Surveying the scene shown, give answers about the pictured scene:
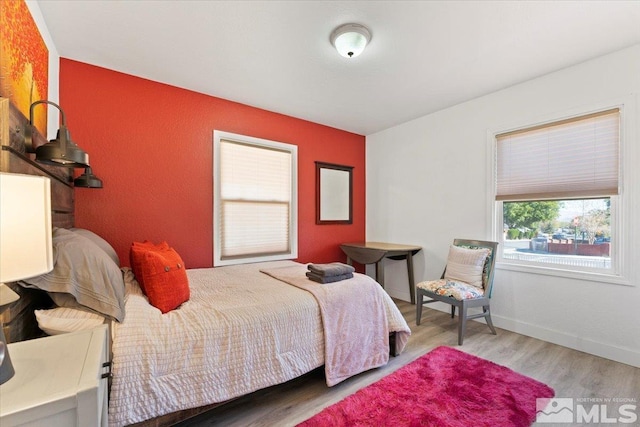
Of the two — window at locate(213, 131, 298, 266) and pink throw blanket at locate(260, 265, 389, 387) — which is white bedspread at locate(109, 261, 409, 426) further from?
window at locate(213, 131, 298, 266)

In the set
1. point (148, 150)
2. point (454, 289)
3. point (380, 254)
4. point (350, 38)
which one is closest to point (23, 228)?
point (350, 38)

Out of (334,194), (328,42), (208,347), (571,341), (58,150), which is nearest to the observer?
(58,150)

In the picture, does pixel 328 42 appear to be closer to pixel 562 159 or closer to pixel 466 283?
pixel 562 159

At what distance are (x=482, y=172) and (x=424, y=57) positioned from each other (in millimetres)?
1476

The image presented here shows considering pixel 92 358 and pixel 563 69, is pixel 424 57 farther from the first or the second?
pixel 92 358

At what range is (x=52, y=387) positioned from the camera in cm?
76

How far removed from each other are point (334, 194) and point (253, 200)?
1.28 metres

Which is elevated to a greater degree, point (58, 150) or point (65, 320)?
point (58, 150)

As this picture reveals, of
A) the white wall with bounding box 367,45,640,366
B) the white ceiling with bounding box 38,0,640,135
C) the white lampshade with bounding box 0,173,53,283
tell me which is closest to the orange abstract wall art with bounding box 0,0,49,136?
the white ceiling with bounding box 38,0,640,135

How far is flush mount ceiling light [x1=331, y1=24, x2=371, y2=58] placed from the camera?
1.94m

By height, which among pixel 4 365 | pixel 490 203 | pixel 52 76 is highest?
pixel 52 76

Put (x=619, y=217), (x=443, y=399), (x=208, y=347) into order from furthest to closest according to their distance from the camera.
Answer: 1. (x=619, y=217)
2. (x=443, y=399)
3. (x=208, y=347)

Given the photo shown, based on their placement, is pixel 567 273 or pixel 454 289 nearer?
pixel 567 273

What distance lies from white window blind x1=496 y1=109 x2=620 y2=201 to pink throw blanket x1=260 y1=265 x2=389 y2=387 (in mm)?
1929
